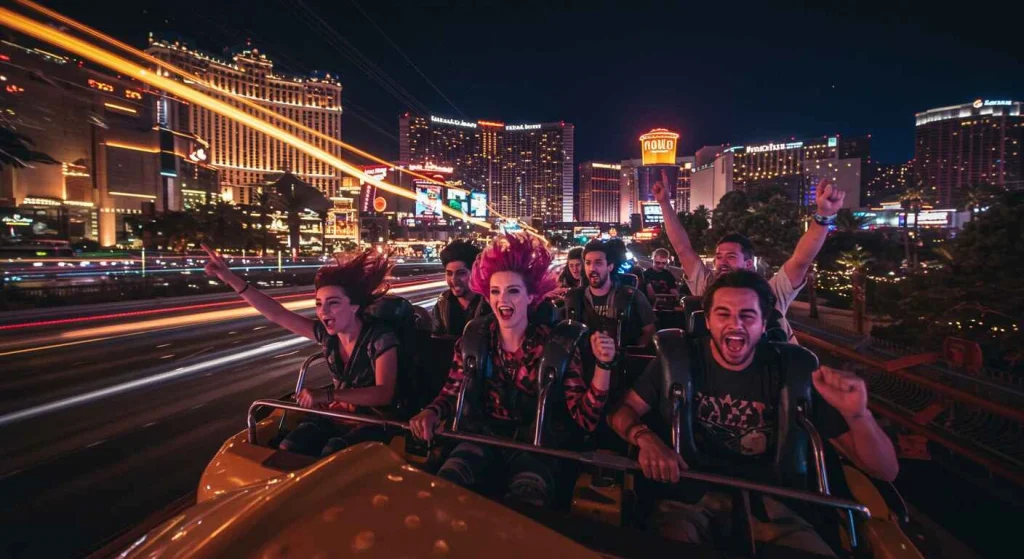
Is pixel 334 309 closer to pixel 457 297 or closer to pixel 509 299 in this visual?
pixel 509 299

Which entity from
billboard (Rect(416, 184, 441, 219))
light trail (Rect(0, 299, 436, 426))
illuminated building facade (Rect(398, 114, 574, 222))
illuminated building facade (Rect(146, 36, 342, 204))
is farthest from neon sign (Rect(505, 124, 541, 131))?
light trail (Rect(0, 299, 436, 426))

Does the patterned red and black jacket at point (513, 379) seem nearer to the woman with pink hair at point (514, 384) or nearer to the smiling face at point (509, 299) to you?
the woman with pink hair at point (514, 384)

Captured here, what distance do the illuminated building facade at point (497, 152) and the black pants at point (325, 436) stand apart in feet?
600

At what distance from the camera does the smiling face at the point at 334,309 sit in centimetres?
347

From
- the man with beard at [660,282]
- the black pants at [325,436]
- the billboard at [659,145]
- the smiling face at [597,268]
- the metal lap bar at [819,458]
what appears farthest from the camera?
the billboard at [659,145]

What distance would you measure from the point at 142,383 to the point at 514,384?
25.9 ft

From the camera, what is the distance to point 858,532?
6.99 ft

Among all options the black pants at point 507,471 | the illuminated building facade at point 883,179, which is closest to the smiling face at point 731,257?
the black pants at point 507,471

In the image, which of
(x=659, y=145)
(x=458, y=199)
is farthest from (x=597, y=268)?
(x=659, y=145)

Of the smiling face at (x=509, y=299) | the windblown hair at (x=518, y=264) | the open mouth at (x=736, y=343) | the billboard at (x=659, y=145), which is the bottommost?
the open mouth at (x=736, y=343)

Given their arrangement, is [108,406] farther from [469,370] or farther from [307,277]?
[307,277]

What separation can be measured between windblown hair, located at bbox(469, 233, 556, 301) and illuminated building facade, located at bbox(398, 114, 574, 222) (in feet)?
599

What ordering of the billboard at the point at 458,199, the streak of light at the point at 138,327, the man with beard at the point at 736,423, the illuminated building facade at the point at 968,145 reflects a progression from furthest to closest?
1. the illuminated building facade at the point at 968,145
2. the billboard at the point at 458,199
3. the streak of light at the point at 138,327
4. the man with beard at the point at 736,423

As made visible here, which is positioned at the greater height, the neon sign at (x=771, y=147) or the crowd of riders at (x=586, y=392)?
the neon sign at (x=771, y=147)
